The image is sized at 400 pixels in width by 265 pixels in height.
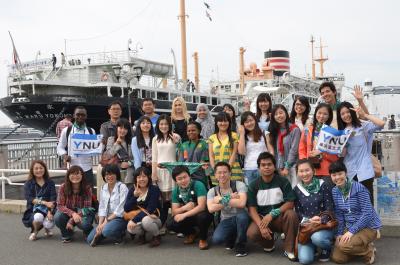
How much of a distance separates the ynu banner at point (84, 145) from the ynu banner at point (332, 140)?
3.44m

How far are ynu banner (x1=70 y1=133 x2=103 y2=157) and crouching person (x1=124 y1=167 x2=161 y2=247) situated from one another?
1347 mm

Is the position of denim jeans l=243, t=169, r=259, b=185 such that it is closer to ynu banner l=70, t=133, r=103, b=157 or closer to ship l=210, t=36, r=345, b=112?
ynu banner l=70, t=133, r=103, b=157

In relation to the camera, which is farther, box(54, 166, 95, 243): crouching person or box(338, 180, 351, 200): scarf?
box(54, 166, 95, 243): crouching person

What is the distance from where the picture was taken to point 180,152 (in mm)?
6027

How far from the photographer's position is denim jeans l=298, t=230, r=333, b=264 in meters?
4.52

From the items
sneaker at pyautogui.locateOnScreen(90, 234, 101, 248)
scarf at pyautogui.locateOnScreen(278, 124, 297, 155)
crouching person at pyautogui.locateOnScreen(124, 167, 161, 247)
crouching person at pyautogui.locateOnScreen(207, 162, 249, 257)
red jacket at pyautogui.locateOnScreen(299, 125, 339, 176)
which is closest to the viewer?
crouching person at pyautogui.locateOnScreen(207, 162, 249, 257)

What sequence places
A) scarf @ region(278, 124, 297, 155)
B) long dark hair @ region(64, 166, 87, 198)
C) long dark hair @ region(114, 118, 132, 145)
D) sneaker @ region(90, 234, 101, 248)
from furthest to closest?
1. long dark hair @ region(114, 118, 132, 145)
2. long dark hair @ region(64, 166, 87, 198)
3. scarf @ region(278, 124, 297, 155)
4. sneaker @ region(90, 234, 101, 248)

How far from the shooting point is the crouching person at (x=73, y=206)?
18.9ft

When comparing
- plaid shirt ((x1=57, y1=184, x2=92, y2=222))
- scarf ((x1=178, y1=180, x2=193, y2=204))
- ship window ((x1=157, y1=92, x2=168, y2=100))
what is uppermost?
ship window ((x1=157, y1=92, x2=168, y2=100))

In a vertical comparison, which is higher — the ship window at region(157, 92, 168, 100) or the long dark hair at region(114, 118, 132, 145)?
the ship window at region(157, 92, 168, 100)

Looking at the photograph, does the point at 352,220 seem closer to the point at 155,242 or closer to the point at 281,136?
the point at 281,136

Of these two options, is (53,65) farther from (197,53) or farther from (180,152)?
(180,152)

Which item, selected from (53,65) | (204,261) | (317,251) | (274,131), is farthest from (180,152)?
(53,65)

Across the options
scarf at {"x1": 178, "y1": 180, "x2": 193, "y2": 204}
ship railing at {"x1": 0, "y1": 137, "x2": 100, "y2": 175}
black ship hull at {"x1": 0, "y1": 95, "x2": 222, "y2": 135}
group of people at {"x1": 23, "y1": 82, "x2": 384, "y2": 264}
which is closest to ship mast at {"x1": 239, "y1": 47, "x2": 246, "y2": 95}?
black ship hull at {"x1": 0, "y1": 95, "x2": 222, "y2": 135}
